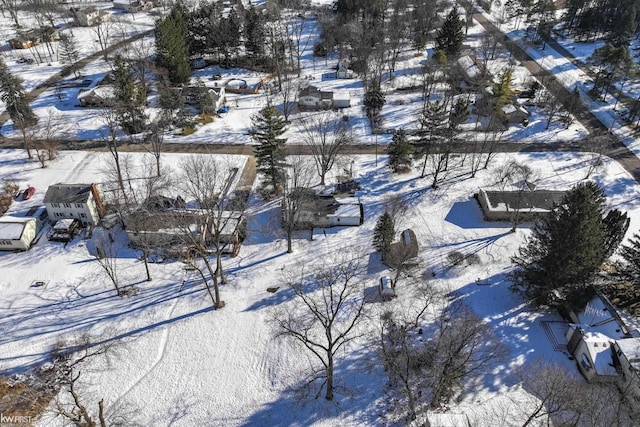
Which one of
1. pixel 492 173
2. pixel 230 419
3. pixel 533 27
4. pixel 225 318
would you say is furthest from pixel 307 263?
pixel 533 27

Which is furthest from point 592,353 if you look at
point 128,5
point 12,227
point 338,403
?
point 128,5

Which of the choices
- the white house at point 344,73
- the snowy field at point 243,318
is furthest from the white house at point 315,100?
the snowy field at point 243,318

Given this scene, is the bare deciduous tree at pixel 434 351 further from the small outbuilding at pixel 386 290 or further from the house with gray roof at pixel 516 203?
the house with gray roof at pixel 516 203

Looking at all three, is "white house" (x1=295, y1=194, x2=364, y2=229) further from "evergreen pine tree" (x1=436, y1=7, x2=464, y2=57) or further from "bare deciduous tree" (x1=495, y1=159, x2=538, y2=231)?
"evergreen pine tree" (x1=436, y1=7, x2=464, y2=57)

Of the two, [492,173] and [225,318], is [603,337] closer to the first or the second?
[492,173]

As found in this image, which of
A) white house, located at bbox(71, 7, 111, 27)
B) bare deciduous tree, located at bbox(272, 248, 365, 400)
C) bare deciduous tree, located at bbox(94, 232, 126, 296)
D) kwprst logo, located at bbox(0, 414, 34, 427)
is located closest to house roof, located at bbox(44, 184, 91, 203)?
bare deciduous tree, located at bbox(94, 232, 126, 296)

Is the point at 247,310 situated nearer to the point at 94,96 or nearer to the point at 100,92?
the point at 94,96
